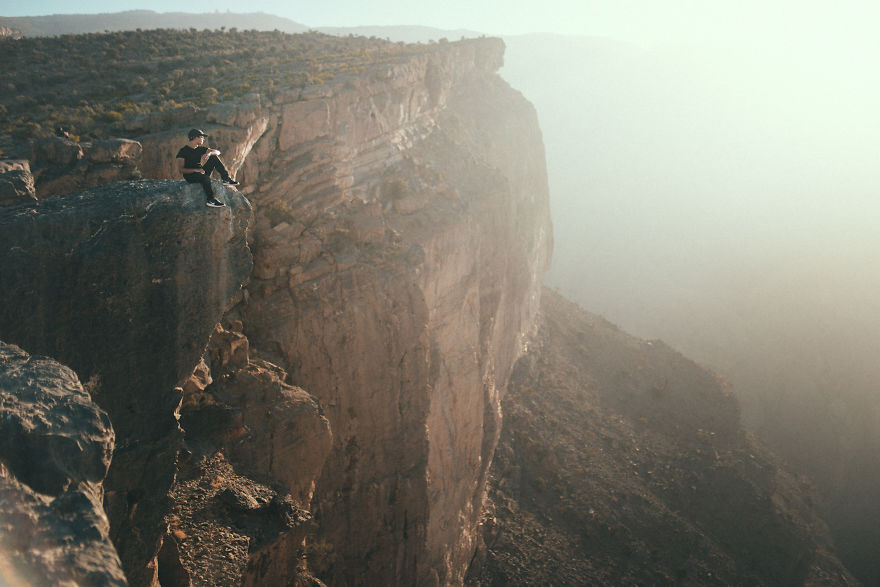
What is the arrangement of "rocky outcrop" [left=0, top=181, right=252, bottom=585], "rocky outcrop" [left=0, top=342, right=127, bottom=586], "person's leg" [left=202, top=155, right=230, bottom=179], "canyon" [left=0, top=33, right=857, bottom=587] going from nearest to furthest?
"rocky outcrop" [left=0, top=342, right=127, bottom=586]
"rocky outcrop" [left=0, top=181, right=252, bottom=585]
"canyon" [left=0, top=33, right=857, bottom=587]
"person's leg" [left=202, top=155, right=230, bottom=179]

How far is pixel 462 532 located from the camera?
70.2ft

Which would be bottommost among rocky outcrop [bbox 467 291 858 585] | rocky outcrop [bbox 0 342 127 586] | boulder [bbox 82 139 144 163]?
rocky outcrop [bbox 467 291 858 585]

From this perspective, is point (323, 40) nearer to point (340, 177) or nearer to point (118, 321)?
point (340, 177)

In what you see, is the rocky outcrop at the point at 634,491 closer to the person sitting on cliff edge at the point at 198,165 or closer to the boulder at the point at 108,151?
the person sitting on cliff edge at the point at 198,165

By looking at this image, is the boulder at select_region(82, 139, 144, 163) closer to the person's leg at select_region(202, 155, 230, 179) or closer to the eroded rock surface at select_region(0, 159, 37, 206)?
the eroded rock surface at select_region(0, 159, 37, 206)

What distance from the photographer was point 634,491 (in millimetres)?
30172

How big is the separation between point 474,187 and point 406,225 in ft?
26.7

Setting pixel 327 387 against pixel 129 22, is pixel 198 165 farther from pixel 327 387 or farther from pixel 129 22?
pixel 129 22

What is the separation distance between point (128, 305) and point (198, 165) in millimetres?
2792

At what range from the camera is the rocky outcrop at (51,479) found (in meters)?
3.93

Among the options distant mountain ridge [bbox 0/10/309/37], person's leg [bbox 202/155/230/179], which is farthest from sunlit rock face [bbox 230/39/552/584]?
distant mountain ridge [bbox 0/10/309/37]

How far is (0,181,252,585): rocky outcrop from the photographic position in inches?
260

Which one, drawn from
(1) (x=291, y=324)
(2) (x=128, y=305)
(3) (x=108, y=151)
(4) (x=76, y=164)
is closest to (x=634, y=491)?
(1) (x=291, y=324)

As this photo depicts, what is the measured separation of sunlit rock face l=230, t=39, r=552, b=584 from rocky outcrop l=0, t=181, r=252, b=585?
4898 millimetres
